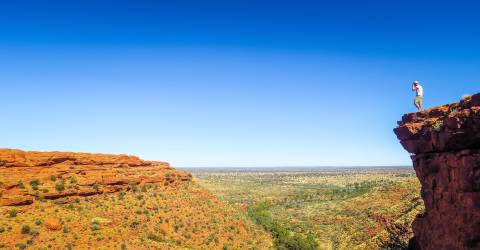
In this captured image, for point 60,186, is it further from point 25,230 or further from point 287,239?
point 287,239

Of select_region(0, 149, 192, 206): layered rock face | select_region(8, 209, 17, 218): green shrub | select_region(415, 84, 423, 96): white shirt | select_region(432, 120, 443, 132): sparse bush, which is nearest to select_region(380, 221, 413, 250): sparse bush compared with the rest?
select_region(415, 84, 423, 96): white shirt

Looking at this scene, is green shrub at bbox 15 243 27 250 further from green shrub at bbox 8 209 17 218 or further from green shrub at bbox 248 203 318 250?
green shrub at bbox 248 203 318 250

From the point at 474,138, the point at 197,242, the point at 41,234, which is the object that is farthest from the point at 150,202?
the point at 474,138

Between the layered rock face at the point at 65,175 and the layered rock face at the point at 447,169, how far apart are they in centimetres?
3032

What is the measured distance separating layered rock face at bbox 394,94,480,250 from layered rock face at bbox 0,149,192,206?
30.3m

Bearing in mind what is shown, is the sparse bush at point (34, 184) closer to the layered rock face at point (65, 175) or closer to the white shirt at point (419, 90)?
the layered rock face at point (65, 175)

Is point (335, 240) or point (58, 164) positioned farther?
point (335, 240)

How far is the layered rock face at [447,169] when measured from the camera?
12.2 m

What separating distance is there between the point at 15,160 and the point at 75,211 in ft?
30.4

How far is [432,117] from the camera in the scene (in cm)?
1522

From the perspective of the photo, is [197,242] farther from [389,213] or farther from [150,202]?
[389,213]

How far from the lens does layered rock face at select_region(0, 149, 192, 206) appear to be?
106ft

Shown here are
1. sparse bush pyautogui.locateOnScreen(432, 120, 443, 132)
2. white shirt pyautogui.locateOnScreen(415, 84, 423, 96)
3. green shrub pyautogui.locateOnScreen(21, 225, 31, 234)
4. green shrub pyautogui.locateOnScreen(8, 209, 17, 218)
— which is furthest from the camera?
green shrub pyautogui.locateOnScreen(8, 209, 17, 218)

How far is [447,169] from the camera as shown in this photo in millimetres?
13781
